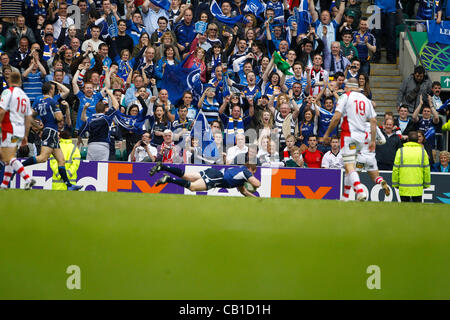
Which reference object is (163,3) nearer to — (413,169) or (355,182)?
(413,169)

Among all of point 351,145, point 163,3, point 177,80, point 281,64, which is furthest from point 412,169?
point 163,3

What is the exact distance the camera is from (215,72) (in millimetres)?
16438

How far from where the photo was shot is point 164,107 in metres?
15.8

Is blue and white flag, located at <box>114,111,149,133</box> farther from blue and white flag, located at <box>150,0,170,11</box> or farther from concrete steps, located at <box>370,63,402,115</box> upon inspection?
concrete steps, located at <box>370,63,402,115</box>

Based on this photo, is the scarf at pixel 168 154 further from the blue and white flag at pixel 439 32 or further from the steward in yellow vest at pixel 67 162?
the blue and white flag at pixel 439 32

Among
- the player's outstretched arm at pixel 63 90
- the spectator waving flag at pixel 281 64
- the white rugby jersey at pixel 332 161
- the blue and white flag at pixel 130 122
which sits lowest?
the white rugby jersey at pixel 332 161

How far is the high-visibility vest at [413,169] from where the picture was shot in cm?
1216

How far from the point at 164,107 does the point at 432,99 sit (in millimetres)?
6275

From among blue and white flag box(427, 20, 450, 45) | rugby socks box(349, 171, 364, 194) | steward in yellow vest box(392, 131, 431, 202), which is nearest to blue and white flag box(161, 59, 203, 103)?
steward in yellow vest box(392, 131, 431, 202)

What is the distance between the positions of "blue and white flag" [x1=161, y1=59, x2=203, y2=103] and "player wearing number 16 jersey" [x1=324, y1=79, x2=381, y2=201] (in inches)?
261

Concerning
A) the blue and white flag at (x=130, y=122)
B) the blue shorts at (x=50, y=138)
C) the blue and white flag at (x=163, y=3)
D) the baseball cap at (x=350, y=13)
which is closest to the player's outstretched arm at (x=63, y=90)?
the blue and white flag at (x=130, y=122)

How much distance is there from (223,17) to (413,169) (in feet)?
24.1

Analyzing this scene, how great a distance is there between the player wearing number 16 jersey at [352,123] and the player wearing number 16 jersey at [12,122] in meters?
4.53

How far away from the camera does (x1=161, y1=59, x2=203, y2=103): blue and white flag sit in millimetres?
16500
